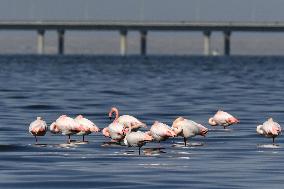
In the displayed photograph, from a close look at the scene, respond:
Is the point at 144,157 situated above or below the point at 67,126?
below

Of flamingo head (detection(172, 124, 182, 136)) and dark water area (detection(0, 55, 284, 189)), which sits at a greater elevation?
flamingo head (detection(172, 124, 182, 136))

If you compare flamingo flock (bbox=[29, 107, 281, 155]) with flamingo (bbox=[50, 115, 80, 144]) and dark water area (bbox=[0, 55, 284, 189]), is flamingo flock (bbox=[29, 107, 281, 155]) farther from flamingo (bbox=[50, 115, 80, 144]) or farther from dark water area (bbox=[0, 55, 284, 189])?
dark water area (bbox=[0, 55, 284, 189])

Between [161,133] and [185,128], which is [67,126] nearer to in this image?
[185,128]

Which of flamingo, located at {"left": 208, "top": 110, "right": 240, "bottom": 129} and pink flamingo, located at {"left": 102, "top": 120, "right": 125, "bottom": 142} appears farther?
flamingo, located at {"left": 208, "top": 110, "right": 240, "bottom": 129}

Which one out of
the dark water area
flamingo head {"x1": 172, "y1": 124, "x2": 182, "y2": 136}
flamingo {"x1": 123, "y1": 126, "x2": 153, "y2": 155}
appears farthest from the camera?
flamingo head {"x1": 172, "y1": 124, "x2": 182, "y2": 136}

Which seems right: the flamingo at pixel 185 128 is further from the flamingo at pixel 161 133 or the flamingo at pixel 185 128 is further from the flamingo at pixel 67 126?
the flamingo at pixel 67 126

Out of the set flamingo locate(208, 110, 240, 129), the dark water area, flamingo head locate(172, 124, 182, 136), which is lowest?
the dark water area

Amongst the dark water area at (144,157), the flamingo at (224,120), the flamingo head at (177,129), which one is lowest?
the dark water area at (144,157)

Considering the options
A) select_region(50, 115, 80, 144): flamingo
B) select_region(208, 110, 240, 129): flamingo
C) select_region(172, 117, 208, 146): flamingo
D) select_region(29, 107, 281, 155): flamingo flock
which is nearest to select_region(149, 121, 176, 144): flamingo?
select_region(29, 107, 281, 155): flamingo flock

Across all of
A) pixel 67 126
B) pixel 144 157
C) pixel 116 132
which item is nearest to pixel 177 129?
pixel 116 132

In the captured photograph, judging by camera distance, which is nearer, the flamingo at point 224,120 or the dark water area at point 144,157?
the dark water area at point 144,157

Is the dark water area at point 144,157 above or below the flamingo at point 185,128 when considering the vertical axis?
below

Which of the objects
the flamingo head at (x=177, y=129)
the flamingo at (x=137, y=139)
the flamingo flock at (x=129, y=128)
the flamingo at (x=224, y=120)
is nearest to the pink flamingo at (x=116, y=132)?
the flamingo flock at (x=129, y=128)

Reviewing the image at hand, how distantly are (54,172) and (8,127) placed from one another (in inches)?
614
